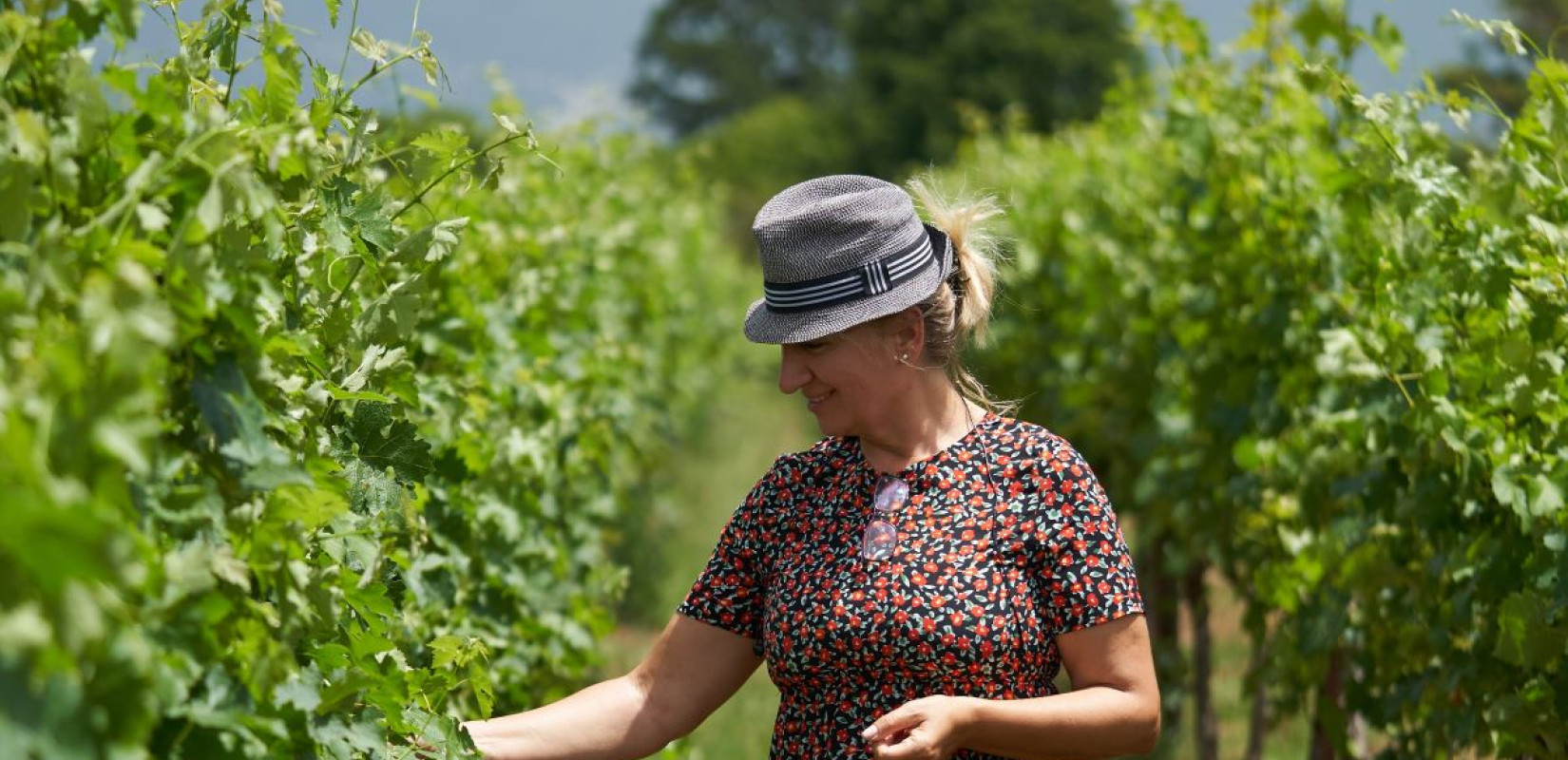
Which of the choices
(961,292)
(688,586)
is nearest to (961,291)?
(961,292)

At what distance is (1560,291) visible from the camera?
3.01 m

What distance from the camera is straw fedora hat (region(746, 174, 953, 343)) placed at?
8.91 feet

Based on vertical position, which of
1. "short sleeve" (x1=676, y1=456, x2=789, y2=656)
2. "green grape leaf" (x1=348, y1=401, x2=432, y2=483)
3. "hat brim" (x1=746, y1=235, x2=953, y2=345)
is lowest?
"short sleeve" (x1=676, y1=456, x2=789, y2=656)

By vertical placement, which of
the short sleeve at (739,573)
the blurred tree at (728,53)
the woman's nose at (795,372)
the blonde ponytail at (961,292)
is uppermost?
the woman's nose at (795,372)

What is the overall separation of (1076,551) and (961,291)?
51cm

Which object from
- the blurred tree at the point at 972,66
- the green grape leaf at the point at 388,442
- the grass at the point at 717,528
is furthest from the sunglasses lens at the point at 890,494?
the blurred tree at the point at 972,66

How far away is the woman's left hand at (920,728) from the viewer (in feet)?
8.01

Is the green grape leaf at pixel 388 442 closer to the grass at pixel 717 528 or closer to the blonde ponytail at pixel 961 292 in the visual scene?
the blonde ponytail at pixel 961 292

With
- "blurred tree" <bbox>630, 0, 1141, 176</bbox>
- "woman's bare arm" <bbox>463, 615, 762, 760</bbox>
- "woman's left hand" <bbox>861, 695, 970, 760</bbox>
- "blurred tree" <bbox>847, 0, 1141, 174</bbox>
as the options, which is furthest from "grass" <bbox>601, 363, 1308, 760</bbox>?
"blurred tree" <bbox>847, 0, 1141, 174</bbox>

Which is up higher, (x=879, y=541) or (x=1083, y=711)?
(x=879, y=541)

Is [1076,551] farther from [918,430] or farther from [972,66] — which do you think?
[972,66]

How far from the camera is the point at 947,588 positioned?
2.63m

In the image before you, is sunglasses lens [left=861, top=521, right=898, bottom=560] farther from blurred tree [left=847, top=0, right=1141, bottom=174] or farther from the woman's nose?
blurred tree [left=847, top=0, right=1141, bottom=174]

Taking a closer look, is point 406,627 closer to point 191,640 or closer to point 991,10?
point 191,640
